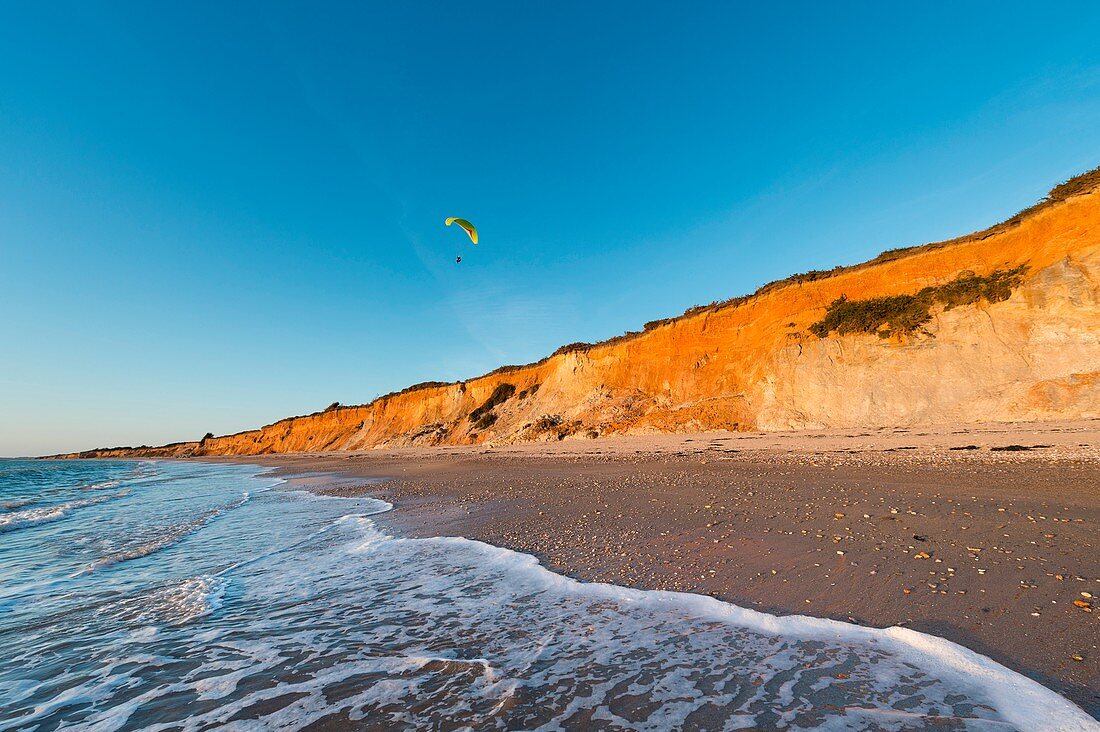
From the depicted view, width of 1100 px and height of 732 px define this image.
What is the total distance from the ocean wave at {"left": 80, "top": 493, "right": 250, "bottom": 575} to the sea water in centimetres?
113

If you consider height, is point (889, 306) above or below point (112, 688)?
above

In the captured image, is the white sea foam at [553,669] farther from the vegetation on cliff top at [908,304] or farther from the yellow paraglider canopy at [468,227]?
the vegetation on cliff top at [908,304]

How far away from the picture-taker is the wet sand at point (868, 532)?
3.50 metres

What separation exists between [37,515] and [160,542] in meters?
10.2

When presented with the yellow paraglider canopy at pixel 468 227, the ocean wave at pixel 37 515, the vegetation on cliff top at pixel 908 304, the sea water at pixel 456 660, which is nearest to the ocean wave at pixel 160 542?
the sea water at pixel 456 660

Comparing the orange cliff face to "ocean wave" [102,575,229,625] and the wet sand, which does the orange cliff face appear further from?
"ocean wave" [102,575,229,625]

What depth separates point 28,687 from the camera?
3600 millimetres

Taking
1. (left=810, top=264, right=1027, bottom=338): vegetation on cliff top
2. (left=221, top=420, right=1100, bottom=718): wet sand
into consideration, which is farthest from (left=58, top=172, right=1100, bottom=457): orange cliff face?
(left=221, top=420, right=1100, bottom=718): wet sand

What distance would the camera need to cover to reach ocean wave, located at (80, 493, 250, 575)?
25.1 ft

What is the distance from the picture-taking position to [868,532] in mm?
5738

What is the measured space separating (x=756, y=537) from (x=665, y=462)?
9900 mm

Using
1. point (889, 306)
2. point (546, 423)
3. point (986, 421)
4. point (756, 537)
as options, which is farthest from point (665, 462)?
point (546, 423)

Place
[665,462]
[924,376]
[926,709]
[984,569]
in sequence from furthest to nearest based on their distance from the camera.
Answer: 1. [924,376]
2. [665,462]
3. [984,569]
4. [926,709]

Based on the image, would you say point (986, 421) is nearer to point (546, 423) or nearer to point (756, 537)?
point (756, 537)
